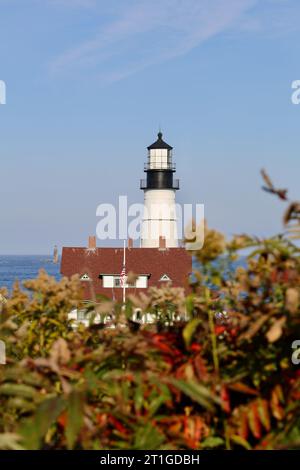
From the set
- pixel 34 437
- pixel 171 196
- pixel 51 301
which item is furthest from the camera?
pixel 171 196

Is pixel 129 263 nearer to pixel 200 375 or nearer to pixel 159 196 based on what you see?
pixel 159 196

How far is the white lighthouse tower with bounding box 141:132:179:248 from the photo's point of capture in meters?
71.3

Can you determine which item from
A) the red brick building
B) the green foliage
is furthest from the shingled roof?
the green foliage

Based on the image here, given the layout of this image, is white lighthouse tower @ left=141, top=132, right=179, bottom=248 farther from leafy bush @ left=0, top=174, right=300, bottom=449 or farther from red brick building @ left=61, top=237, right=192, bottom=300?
leafy bush @ left=0, top=174, right=300, bottom=449

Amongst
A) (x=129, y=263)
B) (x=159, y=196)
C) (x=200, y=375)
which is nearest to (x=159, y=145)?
(x=159, y=196)

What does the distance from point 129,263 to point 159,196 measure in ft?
88.0

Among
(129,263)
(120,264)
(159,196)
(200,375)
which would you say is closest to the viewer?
Result: (200,375)

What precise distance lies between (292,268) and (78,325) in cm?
101

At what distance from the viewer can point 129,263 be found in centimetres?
4534

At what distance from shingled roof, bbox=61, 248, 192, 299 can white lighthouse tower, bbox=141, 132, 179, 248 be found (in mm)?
24419

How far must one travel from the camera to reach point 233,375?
2.20 m
